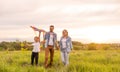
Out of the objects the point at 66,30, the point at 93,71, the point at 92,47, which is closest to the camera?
the point at 93,71

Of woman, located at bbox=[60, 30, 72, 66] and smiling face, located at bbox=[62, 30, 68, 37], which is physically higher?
smiling face, located at bbox=[62, 30, 68, 37]

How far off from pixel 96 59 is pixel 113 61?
151 centimetres

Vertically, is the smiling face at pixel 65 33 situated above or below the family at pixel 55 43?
above

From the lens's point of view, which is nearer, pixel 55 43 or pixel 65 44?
pixel 65 44

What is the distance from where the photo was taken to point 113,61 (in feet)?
60.0

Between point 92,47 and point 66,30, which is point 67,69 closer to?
point 66,30

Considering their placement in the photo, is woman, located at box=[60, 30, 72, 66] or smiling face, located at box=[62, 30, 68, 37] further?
woman, located at box=[60, 30, 72, 66]

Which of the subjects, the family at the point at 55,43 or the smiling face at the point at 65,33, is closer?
the smiling face at the point at 65,33

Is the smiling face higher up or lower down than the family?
higher up

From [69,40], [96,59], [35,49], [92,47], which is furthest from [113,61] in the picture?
[92,47]

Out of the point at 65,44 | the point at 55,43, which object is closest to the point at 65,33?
the point at 65,44

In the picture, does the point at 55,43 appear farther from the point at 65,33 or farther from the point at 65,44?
the point at 65,33

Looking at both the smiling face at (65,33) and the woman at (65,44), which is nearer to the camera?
the smiling face at (65,33)

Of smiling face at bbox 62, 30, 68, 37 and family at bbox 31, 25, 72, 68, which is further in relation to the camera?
family at bbox 31, 25, 72, 68
